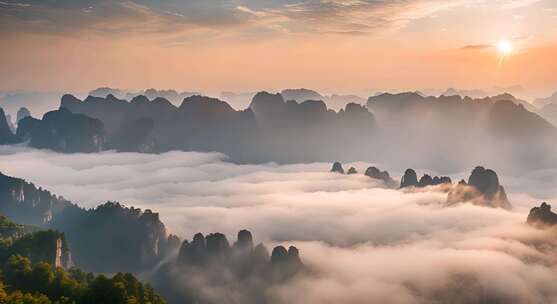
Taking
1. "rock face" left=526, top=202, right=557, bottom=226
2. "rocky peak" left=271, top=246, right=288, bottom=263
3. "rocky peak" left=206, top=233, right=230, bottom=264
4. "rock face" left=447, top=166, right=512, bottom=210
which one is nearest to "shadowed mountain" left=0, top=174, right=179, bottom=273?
"rocky peak" left=206, top=233, right=230, bottom=264

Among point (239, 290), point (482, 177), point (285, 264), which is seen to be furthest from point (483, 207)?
point (239, 290)

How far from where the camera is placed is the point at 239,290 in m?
123

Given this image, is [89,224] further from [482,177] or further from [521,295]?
[482,177]

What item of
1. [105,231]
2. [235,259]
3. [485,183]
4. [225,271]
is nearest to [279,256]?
[235,259]

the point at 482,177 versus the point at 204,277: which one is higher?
the point at 482,177

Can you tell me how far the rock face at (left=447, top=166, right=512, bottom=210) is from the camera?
18925cm

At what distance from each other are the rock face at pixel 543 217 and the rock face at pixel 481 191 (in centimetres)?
3433

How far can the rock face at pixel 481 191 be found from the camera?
621ft

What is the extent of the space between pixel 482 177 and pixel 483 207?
40.2 feet

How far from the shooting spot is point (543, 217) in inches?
5915

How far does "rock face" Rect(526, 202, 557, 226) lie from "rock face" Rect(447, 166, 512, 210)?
113 ft

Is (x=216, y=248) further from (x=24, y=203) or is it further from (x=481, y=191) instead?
(x=481, y=191)

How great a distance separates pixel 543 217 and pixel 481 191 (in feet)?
135

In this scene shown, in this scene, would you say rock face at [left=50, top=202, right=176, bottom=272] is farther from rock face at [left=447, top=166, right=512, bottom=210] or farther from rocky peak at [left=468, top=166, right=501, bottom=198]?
rocky peak at [left=468, top=166, right=501, bottom=198]
